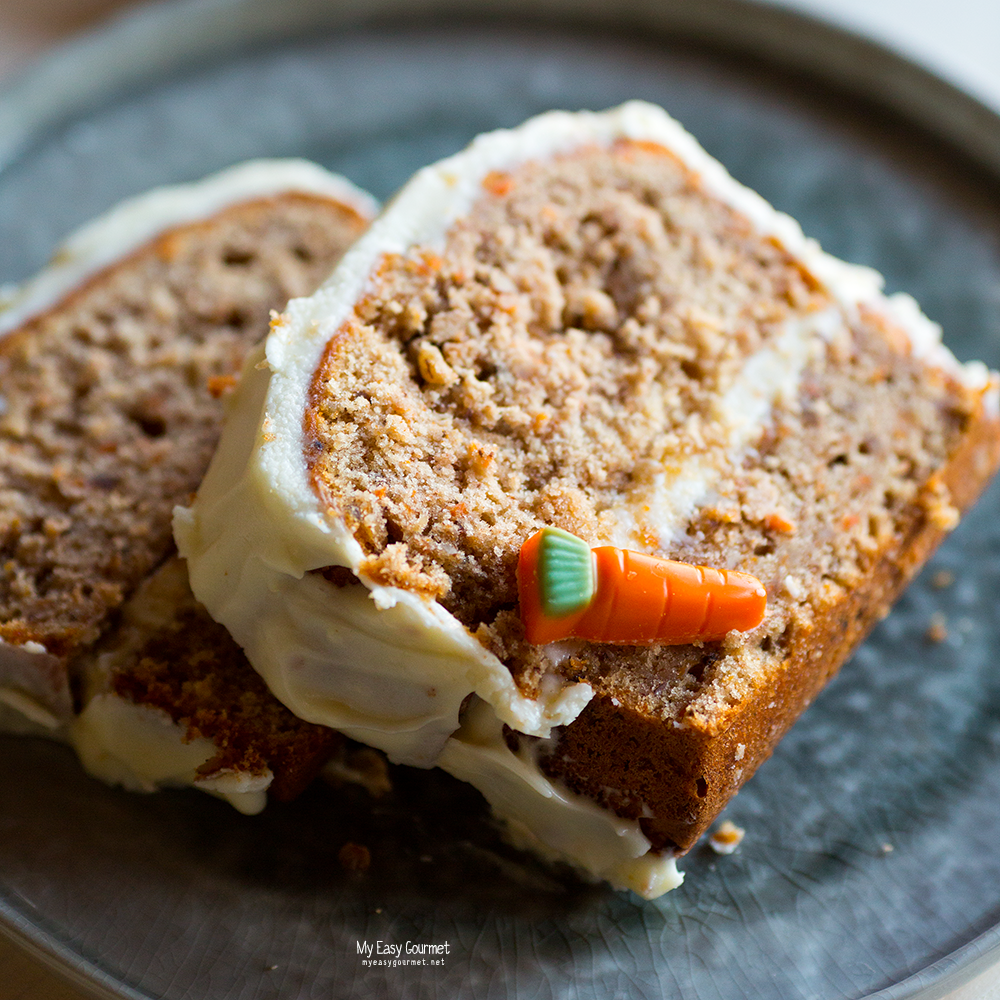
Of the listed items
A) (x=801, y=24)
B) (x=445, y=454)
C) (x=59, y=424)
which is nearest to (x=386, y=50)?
(x=801, y=24)

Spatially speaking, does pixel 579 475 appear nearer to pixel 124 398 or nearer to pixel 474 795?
pixel 474 795

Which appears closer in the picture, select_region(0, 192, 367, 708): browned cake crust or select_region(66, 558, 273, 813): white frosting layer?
select_region(66, 558, 273, 813): white frosting layer

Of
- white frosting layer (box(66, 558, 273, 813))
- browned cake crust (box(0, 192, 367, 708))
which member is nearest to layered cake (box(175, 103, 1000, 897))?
white frosting layer (box(66, 558, 273, 813))

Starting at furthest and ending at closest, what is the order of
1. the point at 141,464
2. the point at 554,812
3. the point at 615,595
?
the point at 141,464 < the point at 554,812 < the point at 615,595

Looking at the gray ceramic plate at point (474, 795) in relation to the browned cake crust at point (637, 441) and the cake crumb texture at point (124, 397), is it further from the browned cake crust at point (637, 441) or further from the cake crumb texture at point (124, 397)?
the cake crumb texture at point (124, 397)

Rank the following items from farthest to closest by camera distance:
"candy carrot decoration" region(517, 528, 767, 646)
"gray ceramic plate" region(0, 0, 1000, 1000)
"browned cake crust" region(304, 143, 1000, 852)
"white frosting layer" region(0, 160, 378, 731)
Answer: "white frosting layer" region(0, 160, 378, 731) → "gray ceramic plate" region(0, 0, 1000, 1000) → "browned cake crust" region(304, 143, 1000, 852) → "candy carrot decoration" region(517, 528, 767, 646)

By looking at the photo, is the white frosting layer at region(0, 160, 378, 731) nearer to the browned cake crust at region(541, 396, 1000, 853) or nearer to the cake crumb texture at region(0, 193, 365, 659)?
the cake crumb texture at region(0, 193, 365, 659)

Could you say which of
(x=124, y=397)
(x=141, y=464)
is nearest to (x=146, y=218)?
(x=124, y=397)
